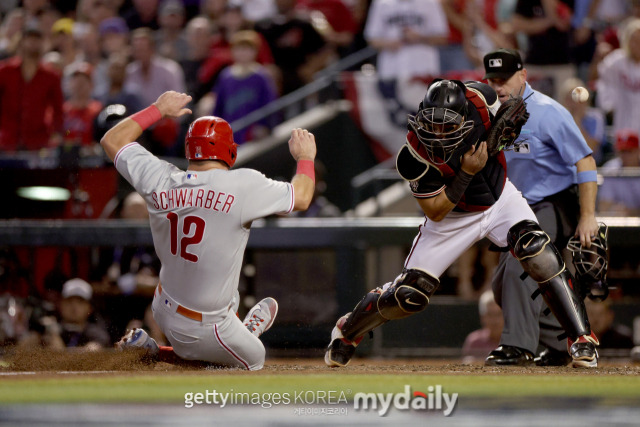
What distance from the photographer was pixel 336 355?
691 cm

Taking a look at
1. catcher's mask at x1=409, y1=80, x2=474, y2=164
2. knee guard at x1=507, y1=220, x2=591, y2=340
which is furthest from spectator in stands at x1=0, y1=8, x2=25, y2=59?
knee guard at x1=507, y1=220, x2=591, y2=340

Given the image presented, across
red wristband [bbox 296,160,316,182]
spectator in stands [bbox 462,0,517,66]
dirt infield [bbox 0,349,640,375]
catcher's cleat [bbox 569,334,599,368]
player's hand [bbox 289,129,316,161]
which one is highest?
spectator in stands [bbox 462,0,517,66]

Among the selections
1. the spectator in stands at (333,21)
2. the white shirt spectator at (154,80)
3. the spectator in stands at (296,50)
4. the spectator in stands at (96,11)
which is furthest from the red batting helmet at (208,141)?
the spectator in stands at (96,11)

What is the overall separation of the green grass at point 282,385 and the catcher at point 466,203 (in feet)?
2.24

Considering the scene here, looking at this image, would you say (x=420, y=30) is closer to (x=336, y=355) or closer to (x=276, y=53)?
(x=276, y=53)

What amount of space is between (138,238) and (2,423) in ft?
17.7

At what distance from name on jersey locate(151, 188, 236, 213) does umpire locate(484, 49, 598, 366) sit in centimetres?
208

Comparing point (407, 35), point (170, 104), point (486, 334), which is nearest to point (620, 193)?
point (486, 334)

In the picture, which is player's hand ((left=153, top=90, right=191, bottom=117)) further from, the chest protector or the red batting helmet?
the chest protector

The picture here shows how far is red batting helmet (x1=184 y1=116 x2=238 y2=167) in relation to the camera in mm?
6176

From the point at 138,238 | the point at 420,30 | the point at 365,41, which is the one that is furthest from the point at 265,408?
the point at 365,41

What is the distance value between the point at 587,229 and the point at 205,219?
7.90 ft

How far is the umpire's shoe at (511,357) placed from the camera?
6.99 meters

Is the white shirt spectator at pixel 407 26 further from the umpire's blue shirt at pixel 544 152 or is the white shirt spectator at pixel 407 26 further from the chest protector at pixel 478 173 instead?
the chest protector at pixel 478 173
